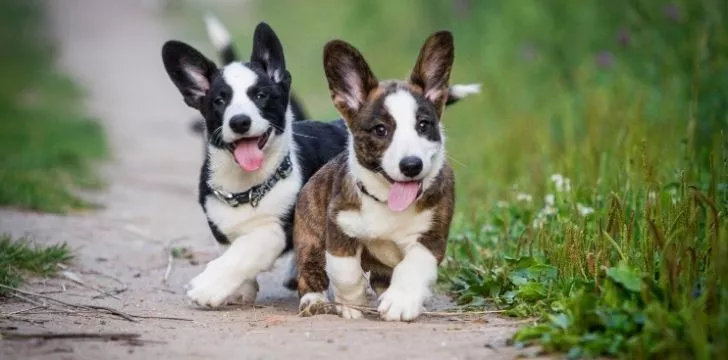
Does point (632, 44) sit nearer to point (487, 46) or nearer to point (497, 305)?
point (487, 46)

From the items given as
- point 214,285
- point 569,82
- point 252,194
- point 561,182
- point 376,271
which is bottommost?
point 214,285

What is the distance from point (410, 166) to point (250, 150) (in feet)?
3.81

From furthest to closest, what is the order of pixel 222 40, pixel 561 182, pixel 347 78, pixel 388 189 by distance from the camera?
1. pixel 222 40
2. pixel 561 182
3. pixel 347 78
4. pixel 388 189

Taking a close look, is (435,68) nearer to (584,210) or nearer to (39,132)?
(584,210)

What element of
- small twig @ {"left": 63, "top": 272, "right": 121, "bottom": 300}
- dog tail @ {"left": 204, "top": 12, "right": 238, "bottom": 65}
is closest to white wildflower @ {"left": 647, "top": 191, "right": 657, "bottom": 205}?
small twig @ {"left": 63, "top": 272, "right": 121, "bottom": 300}

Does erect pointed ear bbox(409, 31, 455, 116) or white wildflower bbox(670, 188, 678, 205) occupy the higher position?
erect pointed ear bbox(409, 31, 455, 116)

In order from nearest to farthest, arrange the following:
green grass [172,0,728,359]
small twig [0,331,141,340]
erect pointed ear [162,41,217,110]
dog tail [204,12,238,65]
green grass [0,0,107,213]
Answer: green grass [172,0,728,359] < small twig [0,331,141,340] < erect pointed ear [162,41,217,110] < dog tail [204,12,238,65] < green grass [0,0,107,213]

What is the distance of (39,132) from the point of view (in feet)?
40.7

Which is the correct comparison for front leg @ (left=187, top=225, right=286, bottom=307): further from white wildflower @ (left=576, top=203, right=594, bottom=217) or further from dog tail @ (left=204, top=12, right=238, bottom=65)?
dog tail @ (left=204, top=12, right=238, bottom=65)

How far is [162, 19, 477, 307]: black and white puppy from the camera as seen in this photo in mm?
5535

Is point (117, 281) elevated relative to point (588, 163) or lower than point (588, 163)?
lower

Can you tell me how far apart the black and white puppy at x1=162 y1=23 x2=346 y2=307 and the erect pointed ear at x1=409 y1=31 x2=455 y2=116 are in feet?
2.80

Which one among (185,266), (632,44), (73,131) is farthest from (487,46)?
(185,266)

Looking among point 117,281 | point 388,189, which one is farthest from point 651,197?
point 117,281
